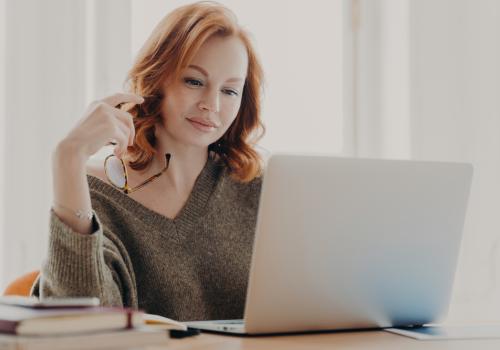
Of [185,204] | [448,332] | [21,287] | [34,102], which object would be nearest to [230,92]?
[185,204]

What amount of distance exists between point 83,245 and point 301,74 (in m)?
2.04

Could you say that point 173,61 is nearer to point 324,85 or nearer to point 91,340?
point 91,340

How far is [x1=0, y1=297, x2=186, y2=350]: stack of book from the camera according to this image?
79cm

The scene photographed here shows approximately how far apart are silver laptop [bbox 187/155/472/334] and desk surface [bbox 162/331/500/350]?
0.03 meters

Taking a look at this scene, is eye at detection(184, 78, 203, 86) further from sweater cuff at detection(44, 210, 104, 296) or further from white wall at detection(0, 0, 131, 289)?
white wall at detection(0, 0, 131, 289)

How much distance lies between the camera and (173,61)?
1812mm

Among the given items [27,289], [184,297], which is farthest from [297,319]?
[27,289]

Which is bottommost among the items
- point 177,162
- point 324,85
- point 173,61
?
point 177,162

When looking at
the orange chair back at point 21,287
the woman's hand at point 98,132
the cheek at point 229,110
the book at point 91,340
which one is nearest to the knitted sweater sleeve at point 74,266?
the woman's hand at point 98,132

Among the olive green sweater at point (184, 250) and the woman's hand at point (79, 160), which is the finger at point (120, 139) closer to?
the woman's hand at point (79, 160)

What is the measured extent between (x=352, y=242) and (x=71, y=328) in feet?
1.77

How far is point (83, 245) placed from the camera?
50.5 inches

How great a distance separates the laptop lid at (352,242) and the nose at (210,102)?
0.65 meters

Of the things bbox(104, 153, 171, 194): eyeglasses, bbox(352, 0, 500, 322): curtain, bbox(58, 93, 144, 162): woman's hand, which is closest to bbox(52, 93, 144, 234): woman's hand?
A: bbox(58, 93, 144, 162): woman's hand
